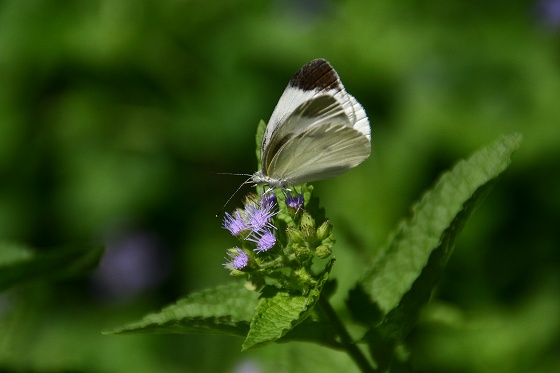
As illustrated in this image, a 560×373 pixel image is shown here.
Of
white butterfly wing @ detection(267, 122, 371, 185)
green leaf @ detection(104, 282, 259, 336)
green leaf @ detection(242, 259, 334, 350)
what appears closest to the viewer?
green leaf @ detection(242, 259, 334, 350)

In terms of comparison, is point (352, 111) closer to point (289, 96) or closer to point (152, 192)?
point (289, 96)

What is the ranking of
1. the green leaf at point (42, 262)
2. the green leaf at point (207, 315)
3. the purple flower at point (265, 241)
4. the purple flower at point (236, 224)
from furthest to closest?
1. the green leaf at point (42, 262)
2. the purple flower at point (236, 224)
3. the purple flower at point (265, 241)
4. the green leaf at point (207, 315)

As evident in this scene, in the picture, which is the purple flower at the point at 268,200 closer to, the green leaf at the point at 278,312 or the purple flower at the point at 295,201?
the purple flower at the point at 295,201

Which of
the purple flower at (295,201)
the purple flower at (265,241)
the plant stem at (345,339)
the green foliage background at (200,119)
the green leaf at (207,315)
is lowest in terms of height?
the plant stem at (345,339)

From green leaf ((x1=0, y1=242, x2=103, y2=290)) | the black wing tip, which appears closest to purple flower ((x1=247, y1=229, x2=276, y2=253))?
the black wing tip

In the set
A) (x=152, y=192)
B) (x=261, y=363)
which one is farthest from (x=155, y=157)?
(x=261, y=363)

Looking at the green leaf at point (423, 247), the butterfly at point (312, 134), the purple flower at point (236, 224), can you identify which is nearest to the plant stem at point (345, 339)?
the green leaf at point (423, 247)

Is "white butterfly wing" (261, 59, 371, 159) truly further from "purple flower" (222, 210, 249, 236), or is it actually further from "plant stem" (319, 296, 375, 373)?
"plant stem" (319, 296, 375, 373)
